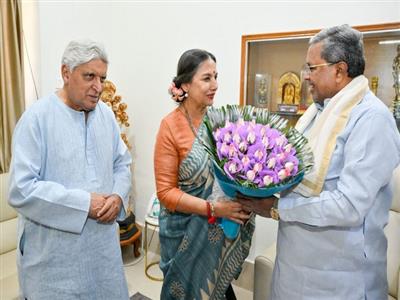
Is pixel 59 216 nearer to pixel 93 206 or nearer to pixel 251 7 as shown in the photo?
pixel 93 206

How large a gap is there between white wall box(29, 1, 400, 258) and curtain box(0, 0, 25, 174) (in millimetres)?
265

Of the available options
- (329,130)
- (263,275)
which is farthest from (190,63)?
(263,275)

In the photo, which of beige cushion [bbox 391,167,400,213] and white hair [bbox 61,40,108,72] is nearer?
white hair [bbox 61,40,108,72]

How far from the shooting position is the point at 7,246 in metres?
2.24

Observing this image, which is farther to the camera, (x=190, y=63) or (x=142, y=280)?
(x=142, y=280)

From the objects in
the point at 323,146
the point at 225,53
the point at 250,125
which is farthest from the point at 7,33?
the point at 323,146

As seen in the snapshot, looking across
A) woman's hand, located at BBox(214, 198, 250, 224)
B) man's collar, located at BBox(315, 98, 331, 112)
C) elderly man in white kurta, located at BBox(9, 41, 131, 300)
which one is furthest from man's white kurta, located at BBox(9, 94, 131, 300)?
man's collar, located at BBox(315, 98, 331, 112)

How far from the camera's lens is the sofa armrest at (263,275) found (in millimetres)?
1736

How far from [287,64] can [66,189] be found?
5.43 ft

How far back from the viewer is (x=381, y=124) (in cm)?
101

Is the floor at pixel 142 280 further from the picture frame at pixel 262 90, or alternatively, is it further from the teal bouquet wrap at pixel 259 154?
the teal bouquet wrap at pixel 259 154

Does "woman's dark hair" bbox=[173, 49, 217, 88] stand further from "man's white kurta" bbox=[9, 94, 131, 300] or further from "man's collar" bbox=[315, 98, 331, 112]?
"man's collar" bbox=[315, 98, 331, 112]

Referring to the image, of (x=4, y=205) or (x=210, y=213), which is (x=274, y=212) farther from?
(x=4, y=205)

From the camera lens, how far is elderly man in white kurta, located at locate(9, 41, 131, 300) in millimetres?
1244
